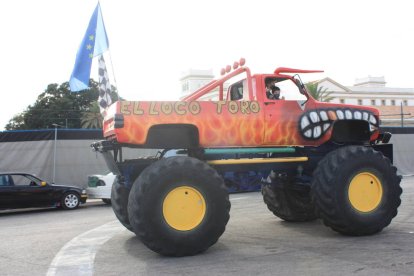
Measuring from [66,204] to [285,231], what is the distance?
30.4 feet

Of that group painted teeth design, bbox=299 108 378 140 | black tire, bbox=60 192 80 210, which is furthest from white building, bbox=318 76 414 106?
painted teeth design, bbox=299 108 378 140

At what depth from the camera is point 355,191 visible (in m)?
7.46

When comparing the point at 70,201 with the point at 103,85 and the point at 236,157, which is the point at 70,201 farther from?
the point at 236,157

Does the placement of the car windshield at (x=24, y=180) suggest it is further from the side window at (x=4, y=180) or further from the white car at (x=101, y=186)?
the white car at (x=101, y=186)

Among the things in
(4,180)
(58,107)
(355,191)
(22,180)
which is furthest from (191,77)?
(355,191)

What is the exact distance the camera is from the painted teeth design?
7.75 m

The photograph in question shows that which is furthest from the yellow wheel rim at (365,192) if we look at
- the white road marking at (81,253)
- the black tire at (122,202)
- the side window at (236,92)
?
the white road marking at (81,253)

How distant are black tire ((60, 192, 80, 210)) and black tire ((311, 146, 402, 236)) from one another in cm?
1024

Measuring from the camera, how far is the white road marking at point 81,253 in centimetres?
602

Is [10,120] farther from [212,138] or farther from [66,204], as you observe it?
[212,138]

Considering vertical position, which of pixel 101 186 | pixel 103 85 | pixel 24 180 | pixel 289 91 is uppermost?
pixel 103 85

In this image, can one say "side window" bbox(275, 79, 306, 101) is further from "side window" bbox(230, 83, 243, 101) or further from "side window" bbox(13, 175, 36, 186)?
"side window" bbox(13, 175, 36, 186)

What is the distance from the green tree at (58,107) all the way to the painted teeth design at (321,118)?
65.1 m

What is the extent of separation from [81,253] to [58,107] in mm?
67288
